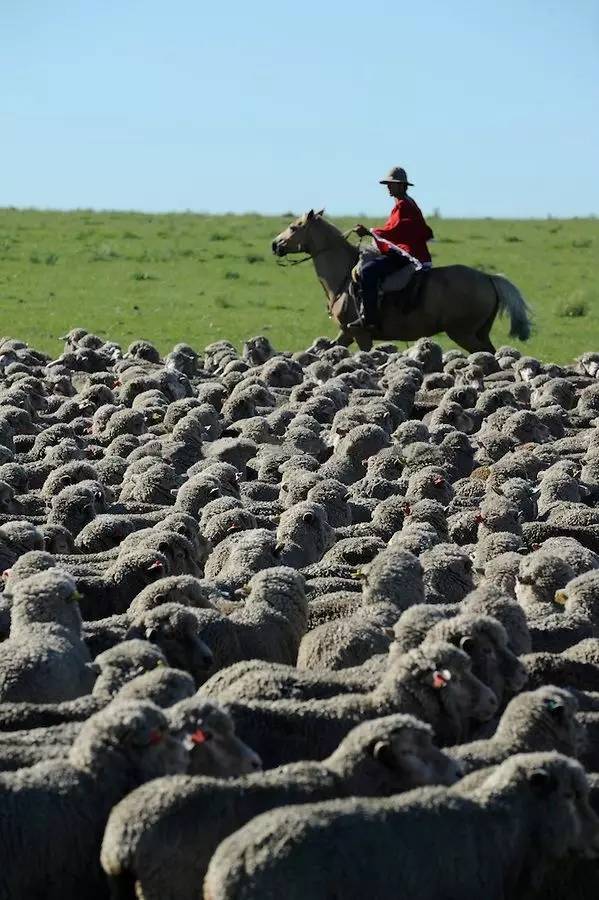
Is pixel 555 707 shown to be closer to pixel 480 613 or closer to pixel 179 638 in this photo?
pixel 480 613

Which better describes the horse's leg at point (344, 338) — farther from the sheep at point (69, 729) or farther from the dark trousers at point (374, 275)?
the sheep at point (69, 729)

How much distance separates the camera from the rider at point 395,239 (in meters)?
21.9

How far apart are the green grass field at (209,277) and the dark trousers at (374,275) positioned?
3.10m

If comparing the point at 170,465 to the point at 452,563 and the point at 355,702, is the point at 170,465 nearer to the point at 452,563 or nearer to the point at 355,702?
the point at 452,563

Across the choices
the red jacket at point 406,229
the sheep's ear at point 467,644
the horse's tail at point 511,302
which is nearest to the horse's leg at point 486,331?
the horse's tail at point 511,302

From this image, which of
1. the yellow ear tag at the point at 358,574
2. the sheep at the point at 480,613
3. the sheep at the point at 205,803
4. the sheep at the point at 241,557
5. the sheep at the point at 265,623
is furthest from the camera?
the sheep at the point at 241,557

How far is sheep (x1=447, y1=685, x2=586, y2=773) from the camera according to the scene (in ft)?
21.0

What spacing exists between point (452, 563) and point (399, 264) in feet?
42.8

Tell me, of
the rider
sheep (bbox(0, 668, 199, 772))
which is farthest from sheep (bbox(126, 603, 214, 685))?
the rider

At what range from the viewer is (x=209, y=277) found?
3603 centimetres

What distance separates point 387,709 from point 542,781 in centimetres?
109

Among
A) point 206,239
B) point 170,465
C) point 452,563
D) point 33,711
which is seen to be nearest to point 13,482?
point 170,465

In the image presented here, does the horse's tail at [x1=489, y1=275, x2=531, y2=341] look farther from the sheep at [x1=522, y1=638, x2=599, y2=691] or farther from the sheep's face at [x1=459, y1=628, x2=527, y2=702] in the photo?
the sheep's face at [x1=459, y1=628, x2=527, y2=702]

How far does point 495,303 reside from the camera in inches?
875
